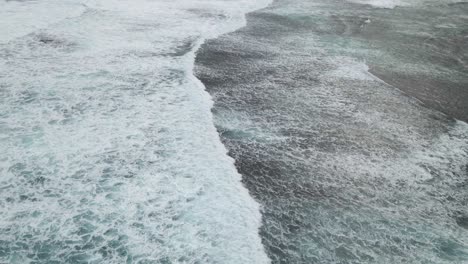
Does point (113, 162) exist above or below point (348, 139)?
below

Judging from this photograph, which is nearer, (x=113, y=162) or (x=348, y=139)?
(x=113, y=162)

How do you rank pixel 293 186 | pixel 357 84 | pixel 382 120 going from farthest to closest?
1. pixel 357 84
2. pixel 382 120
3. pixel 293 186

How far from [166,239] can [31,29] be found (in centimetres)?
625

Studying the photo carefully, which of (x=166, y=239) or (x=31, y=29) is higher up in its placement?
(x=31, y=29)

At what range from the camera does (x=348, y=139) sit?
4.09m

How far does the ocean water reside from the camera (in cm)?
269

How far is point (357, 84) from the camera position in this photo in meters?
5.58

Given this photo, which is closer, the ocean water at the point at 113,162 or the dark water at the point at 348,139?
the ocean water at the point at 113,162

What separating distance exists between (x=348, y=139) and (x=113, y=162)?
2452mm

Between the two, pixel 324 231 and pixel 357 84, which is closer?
pixel 324 231

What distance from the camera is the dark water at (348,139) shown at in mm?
2875

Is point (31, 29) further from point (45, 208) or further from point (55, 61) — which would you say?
point (45, 208)

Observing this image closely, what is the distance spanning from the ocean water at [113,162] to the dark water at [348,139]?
1.05 feet

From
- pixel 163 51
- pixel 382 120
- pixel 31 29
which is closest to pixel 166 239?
pixel 382 120
